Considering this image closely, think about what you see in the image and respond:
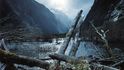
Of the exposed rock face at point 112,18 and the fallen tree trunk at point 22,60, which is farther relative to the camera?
the exposed rock face at point 112,18

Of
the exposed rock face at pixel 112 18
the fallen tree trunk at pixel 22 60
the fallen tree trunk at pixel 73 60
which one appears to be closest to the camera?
the fallen tree trunk at pixel 73 60

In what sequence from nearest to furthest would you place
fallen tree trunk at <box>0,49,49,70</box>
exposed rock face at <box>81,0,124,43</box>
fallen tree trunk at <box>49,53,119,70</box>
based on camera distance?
fallen tree trunk at <box>49,53,119,70</box> → fallen tree trunk at <box>0,49,49,70</box> → exposed rock face at <box>81,0,124,43</box>

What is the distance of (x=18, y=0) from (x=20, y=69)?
90.6 meters

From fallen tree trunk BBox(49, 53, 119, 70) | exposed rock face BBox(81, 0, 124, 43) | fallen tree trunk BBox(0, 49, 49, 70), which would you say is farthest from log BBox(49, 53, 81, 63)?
exposed rock face BBox(81, 0, 124, 43)

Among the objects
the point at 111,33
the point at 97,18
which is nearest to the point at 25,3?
the point at 97,18

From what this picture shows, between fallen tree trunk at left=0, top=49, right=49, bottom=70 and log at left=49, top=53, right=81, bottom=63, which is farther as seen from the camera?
fallen tree trunk at left=0, top=49, right=49, bottom=70

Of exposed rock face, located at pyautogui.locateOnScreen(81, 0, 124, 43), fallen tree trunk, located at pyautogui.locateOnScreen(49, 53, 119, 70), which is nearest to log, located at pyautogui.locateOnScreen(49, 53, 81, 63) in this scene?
fallen tree trunk, located at pyautogui.locateOnScreen(49, 53, 119, 70)

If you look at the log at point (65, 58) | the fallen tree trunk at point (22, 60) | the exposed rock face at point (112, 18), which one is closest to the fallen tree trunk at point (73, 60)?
the log at point (65, 58)

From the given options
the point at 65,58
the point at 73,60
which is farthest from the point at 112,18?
the point at 73,60

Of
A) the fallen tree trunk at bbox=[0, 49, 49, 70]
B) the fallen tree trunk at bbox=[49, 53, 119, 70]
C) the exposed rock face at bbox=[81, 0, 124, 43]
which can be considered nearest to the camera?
the fallen tree trunk at bbox=[49, 53, 119, 70]

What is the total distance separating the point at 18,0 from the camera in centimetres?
9612

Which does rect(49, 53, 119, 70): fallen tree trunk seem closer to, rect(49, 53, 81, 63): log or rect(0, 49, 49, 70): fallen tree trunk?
rect(49, 53, 81, 63): log

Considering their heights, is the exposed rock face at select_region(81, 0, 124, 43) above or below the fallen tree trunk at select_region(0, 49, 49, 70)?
above

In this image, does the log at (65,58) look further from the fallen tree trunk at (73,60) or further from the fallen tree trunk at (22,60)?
the fallen tree trunk at (22,60)
